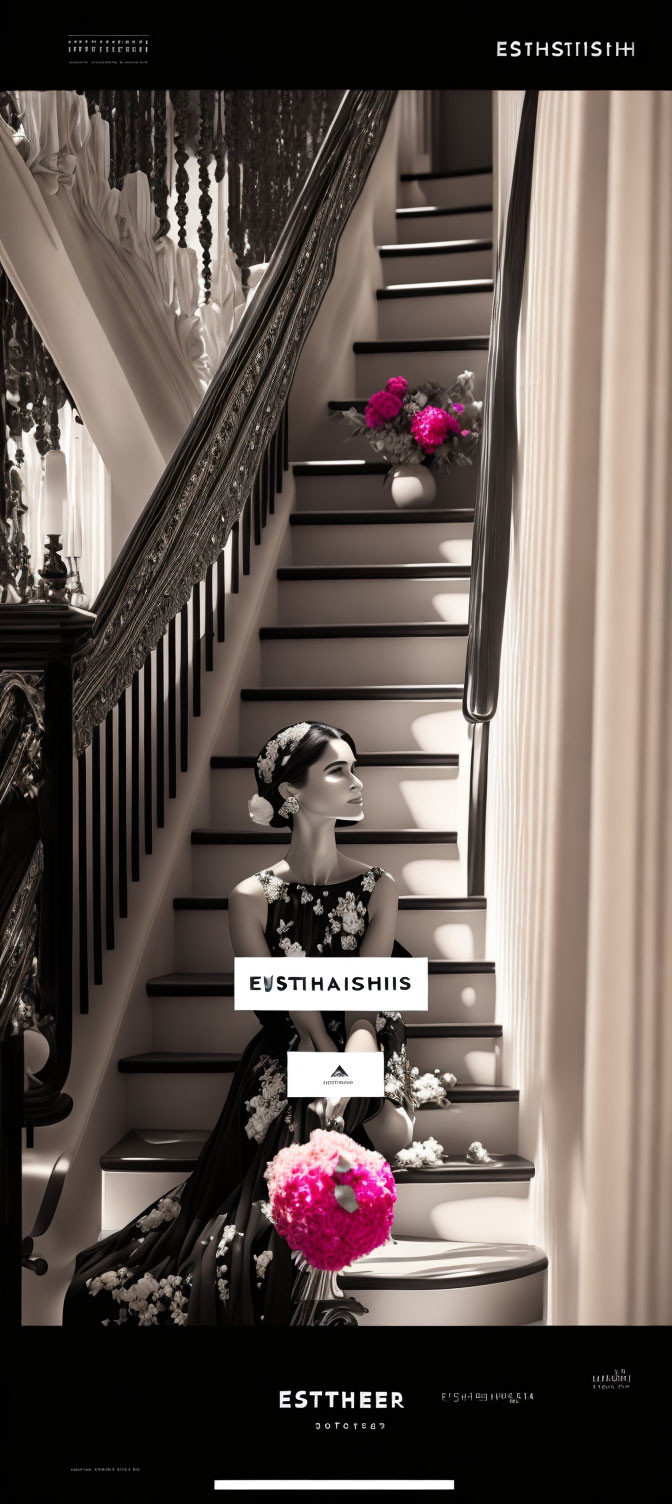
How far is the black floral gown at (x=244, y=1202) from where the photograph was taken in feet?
5.78

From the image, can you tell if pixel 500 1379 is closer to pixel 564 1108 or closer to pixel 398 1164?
pixel 564 1108

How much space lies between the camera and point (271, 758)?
6.36 ft

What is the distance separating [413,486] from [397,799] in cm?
133

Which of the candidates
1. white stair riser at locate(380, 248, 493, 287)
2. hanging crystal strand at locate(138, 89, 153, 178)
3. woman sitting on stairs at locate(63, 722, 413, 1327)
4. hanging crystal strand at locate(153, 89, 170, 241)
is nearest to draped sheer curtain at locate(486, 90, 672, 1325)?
woman sitting on stairs at locate(63, 722, 413, 1327)

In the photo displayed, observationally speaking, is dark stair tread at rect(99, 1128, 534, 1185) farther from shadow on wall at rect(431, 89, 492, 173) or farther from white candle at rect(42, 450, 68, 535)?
shadow on wall at rect(431, 89, 492, 173)

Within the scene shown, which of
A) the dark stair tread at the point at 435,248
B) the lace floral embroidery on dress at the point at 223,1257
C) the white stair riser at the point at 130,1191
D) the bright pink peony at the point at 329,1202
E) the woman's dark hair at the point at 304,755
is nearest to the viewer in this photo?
the bright pink peony at the point at 329,1202

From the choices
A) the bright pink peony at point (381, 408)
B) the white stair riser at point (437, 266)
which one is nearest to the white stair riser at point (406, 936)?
the bright pink peony at point (381, 408)

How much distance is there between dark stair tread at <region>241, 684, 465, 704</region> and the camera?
261 centimetres

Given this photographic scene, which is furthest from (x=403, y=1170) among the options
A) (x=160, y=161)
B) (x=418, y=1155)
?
(x=160, y=161)

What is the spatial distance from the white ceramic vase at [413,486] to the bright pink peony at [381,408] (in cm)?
15

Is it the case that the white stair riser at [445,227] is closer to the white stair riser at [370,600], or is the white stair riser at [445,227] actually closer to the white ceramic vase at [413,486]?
the white ceramic vase at [413,486]

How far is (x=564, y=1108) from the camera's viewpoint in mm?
1709

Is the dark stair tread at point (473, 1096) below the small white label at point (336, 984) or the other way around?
below
